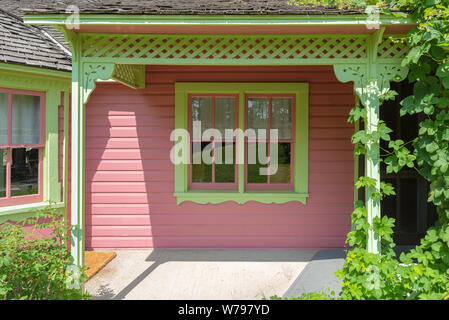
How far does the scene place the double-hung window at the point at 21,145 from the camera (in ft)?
14.2

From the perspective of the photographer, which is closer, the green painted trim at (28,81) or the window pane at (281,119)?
the green painted trim at (28,81)

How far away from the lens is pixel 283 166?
17.9 feet

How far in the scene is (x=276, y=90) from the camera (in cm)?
523

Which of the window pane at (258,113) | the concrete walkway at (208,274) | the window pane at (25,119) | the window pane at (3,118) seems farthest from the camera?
the window pane at (258,113)

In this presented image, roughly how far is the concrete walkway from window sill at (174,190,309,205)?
0.79 meters

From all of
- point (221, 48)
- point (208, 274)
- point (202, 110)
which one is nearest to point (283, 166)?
point (202, 110)

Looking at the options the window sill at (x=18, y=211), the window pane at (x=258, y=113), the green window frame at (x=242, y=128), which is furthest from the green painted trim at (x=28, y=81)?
the window pane at (x=258, y=113)

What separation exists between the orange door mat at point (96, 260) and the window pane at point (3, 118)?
6.55 feet

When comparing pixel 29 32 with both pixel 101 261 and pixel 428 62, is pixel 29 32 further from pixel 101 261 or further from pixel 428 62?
pixel 428 62

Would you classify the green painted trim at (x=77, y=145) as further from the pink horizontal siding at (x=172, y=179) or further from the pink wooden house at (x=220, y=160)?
the pink horizontal siding at (x=172, y=179)

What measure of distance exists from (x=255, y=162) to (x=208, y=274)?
196 centimetres

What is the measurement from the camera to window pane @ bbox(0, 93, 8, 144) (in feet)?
14.0
